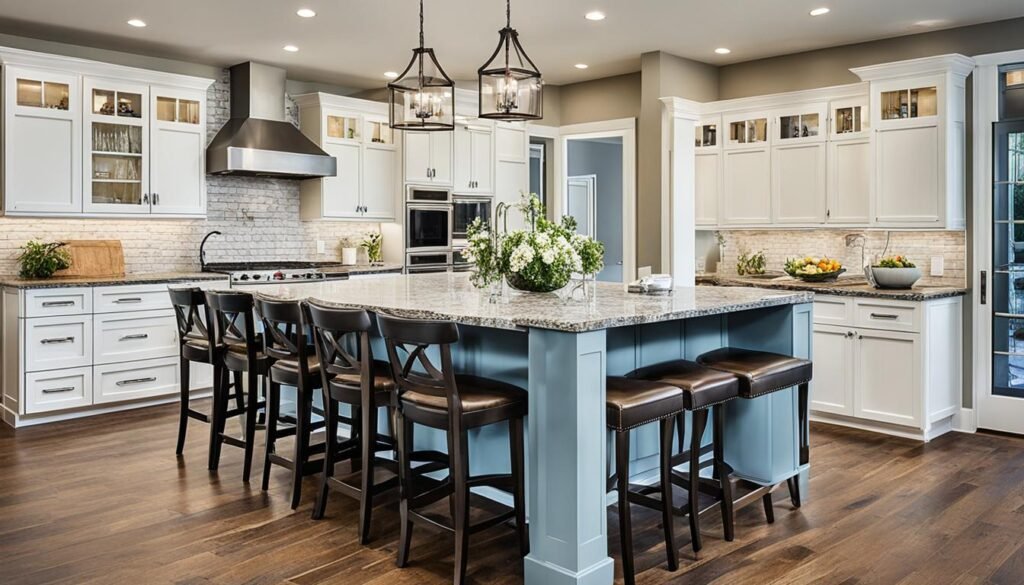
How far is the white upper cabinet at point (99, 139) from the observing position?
18.7ft

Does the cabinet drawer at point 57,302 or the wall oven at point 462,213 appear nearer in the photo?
the cabinet drawer at point 57,302

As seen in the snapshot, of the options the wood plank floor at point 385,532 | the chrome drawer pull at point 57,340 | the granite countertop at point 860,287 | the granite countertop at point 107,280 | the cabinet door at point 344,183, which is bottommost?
the wood plank floor at point 385,532

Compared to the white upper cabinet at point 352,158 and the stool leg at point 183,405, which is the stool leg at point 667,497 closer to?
the stool leg at point 183,405

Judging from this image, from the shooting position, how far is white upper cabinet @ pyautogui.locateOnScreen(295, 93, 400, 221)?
7352 mm

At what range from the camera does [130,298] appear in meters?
5.89

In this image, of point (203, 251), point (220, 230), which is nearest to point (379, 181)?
point (220, 230)

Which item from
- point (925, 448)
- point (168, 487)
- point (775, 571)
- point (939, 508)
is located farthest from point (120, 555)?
point (925, 448)

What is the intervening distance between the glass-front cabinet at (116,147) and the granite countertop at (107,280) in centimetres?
55

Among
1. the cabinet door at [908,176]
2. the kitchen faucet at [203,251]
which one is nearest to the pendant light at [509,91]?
the cabinet door at [908,176]

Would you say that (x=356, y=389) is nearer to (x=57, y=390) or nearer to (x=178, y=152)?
(x=57, y=390)

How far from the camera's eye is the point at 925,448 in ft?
16.3

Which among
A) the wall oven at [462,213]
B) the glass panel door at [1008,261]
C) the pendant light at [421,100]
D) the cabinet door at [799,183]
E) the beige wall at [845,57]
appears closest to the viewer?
the pendant light at [421,100]

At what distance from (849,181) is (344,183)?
4271mm

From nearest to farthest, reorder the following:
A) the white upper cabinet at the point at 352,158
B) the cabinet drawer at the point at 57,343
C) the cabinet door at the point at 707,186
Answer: the cabinet drawer at the point at 57,343 < the cabinet door at the point at 707,186 < the white upper cabinet at the point at 352,158
